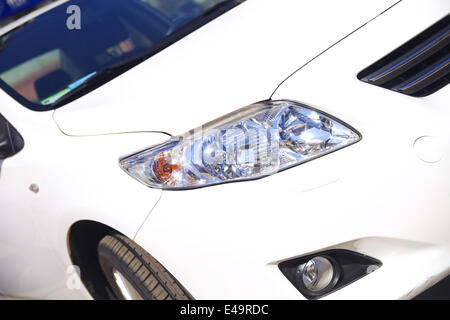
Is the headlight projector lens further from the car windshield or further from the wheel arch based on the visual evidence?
the car windshield

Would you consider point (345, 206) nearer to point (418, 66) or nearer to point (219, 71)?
point (418, 66)

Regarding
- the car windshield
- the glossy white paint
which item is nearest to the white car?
the glossy white paint

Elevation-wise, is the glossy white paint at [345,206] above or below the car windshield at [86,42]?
below

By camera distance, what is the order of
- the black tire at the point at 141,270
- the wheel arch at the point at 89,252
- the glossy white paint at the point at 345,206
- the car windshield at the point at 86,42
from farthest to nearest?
the car windshield at the point at 86,42, the wheel arch at the point at 89,252, the black tire at the point at 141,270, the glossy white paint at the point at 345,206

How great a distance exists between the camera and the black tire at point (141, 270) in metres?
1.78

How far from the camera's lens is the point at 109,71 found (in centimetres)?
222

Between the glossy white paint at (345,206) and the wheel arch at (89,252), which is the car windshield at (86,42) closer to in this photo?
the wheel arch at (89,252)

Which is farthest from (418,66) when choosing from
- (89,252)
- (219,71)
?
(89,252)

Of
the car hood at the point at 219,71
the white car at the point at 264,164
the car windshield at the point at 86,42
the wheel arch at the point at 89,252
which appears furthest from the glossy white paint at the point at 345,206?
the car windshield at the point at 86,42

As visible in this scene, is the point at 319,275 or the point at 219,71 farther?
the point at 219,71

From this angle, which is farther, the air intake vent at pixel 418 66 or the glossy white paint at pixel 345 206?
the air intake vent at pixel 418 66

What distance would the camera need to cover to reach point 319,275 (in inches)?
65.3

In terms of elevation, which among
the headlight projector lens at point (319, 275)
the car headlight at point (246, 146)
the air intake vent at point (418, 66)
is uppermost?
the air intake vent at point (418, 66)

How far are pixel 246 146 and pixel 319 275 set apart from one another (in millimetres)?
470
